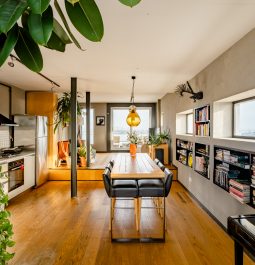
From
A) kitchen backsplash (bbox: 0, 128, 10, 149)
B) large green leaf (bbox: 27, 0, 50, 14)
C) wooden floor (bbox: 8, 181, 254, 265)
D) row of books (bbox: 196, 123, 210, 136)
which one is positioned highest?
large green leaf (bbox: 27, 0, 50, 14)

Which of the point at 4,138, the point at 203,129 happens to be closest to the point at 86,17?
the point at 203,129

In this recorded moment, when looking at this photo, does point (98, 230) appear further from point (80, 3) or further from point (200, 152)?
point (80, 3)

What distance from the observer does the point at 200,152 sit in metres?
4.31

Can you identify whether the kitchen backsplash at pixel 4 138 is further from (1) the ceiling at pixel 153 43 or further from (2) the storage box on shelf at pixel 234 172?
(2) the storage box on shelf at pixel 234 172

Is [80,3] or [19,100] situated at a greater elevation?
[19,100]

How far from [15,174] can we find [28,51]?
434 centimetres

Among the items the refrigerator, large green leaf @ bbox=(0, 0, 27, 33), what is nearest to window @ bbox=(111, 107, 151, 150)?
the refrigerator

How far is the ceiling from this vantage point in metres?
2.09

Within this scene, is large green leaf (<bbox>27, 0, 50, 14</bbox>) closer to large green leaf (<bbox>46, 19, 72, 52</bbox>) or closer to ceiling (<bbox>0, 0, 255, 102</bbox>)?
large green leaf (<bbox>46, 19, 72, 52</bbox>)

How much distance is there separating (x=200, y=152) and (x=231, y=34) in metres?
2.29

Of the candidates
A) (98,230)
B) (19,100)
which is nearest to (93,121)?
(19,100)

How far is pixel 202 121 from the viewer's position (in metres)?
4.18

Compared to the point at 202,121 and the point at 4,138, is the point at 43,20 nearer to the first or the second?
the point at 202,121

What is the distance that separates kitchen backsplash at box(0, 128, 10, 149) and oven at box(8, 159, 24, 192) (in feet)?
2.21
